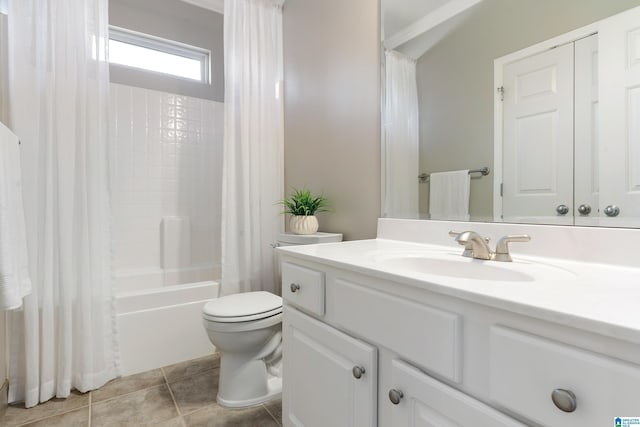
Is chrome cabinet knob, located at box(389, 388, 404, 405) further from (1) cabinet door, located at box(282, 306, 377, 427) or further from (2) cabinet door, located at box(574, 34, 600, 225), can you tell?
(2) cabinet door, located at box(574, 34, 600, 225)

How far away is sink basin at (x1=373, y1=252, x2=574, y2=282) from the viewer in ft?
2.62

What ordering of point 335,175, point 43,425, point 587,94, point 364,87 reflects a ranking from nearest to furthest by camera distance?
point 587,94
point 43,425
point 364,87
point 335,175

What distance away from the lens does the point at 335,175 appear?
75.4 inches

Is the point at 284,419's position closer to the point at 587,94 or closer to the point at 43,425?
the point at 43,425

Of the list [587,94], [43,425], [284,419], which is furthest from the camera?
[43,425]

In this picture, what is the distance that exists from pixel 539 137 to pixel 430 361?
82 centimetres

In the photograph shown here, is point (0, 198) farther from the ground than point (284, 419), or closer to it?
farther from the ground

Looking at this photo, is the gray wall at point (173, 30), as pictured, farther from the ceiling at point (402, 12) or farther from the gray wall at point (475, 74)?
the gray wall at point (475, 74)

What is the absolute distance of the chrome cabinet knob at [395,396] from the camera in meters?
0.73

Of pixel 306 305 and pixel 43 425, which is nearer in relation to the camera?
pixel 306 305

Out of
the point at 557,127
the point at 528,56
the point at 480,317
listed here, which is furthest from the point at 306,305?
the point at 528,56

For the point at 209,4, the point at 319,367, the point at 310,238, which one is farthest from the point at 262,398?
the point at 209,4

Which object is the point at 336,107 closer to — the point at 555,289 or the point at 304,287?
the point at 304,287

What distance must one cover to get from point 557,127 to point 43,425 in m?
2.28
